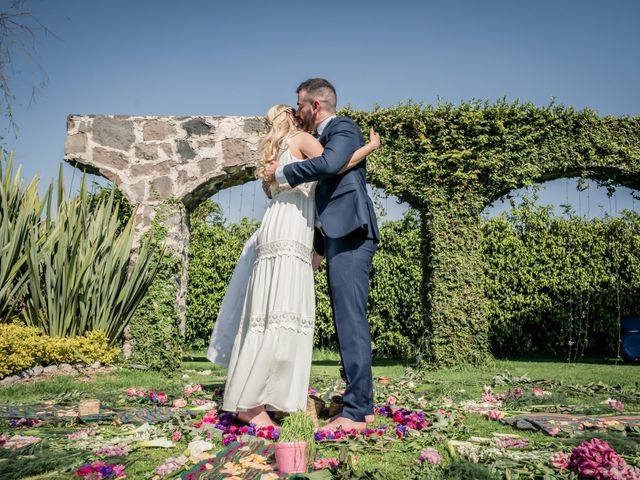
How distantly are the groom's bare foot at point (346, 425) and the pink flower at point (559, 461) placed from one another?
98cm

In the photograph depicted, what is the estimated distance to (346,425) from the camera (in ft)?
8.98

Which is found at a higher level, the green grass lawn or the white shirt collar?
the white shirt collar

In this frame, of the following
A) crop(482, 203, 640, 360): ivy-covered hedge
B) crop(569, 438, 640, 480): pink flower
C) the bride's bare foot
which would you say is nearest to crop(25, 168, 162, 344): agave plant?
the bride's bare foot

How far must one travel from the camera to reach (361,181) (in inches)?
122

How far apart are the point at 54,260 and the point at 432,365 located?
14.7 ft

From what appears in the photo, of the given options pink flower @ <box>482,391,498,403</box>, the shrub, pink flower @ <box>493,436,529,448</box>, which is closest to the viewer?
pink flower @ <box>493,436,529,448</box>

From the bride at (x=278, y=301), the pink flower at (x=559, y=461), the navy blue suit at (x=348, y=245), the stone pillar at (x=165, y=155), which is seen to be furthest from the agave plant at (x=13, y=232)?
the pink flower at (x=559, y=461)

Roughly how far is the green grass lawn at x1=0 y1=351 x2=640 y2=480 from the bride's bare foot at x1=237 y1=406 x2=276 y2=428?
18.4 inches

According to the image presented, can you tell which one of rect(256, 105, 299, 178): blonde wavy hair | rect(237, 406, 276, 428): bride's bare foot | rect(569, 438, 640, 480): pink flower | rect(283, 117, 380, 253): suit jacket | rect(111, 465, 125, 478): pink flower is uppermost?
rect(256, 105, 299, 178): blonde wavy hair

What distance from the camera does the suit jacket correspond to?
2869 millimetres

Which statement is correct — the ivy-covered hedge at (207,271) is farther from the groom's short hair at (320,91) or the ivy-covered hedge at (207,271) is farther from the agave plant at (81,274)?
the groom's short hair at (320,91)

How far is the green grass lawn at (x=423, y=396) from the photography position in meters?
2.23

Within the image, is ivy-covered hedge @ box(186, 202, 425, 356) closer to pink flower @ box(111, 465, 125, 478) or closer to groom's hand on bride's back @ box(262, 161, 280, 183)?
groom's hand on bride's back @ box(262, 161, 280, 183)

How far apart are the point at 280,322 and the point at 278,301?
0.12 meters
